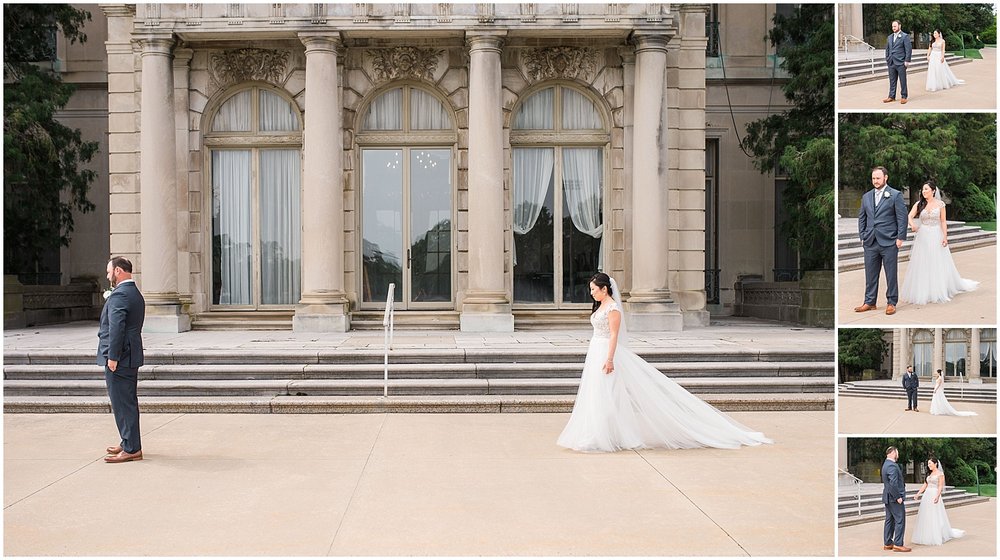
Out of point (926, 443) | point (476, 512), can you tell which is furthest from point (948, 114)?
point (476, 512)

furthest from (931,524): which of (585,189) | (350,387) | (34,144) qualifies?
(34,144)

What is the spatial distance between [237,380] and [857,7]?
9.83 meters

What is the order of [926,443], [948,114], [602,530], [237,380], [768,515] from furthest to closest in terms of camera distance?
[237,380] < [768,515] < [602,530] < [948,114] < [926,443]

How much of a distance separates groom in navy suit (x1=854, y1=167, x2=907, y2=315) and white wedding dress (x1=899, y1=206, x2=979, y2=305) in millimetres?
66

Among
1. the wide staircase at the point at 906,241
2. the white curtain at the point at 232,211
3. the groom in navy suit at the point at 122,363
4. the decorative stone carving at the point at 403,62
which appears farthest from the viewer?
the white curtain at the point at 232,211

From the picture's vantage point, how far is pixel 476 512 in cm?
647

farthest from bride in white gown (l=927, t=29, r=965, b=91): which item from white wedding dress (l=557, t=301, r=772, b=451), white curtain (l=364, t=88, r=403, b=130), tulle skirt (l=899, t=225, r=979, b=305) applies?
white curtain (l=364, t=88, r=403, b=130)

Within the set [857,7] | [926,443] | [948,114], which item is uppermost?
[857,7]

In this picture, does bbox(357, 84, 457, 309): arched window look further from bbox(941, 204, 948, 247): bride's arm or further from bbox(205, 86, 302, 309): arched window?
bbox(941, 204, 948, 247): bride's arm

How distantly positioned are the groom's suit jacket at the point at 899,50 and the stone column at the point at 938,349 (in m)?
1.35

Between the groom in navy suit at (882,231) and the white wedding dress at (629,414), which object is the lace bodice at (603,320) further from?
the groom in navy suit at (882,231)

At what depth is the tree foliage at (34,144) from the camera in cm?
1955

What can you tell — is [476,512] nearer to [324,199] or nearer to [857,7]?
[857,7]

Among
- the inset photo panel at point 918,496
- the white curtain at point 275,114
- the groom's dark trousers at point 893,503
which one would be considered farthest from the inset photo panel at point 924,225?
the white curtain at point 275,114
